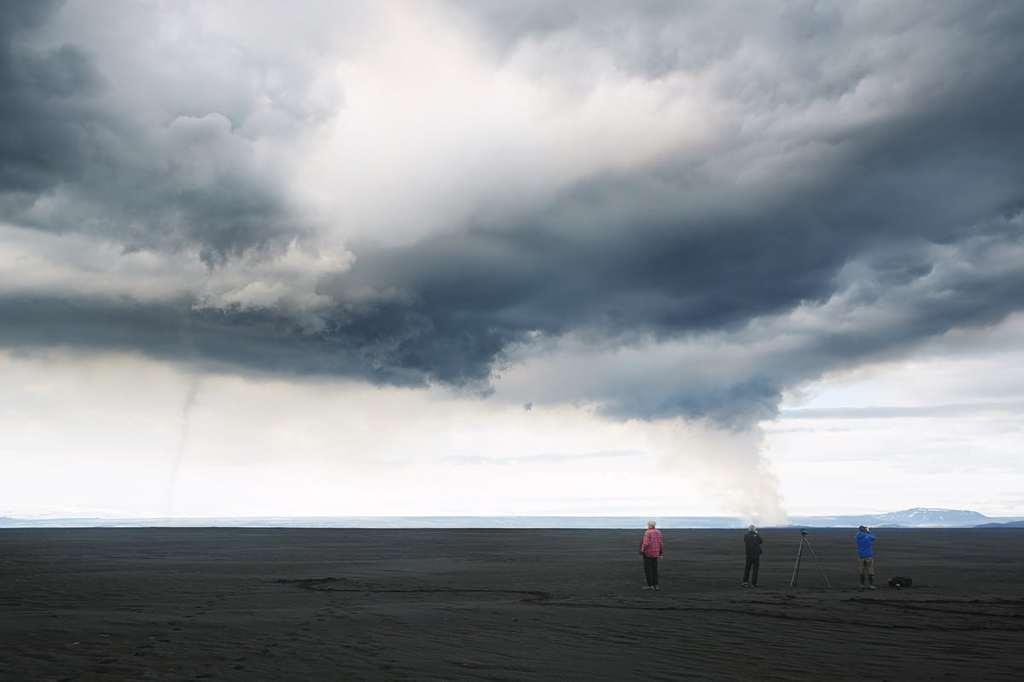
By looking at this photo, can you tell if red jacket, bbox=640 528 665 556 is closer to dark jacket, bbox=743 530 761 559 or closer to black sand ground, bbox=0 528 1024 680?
black sand ground, bbox=0 528 1024 680

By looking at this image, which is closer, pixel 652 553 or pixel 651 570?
pixel 652 553

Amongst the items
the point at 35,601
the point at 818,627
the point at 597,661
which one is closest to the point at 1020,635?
the point at 818,627

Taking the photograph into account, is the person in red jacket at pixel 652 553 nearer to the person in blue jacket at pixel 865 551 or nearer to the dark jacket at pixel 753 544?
the dark jacket at pixel 753 544

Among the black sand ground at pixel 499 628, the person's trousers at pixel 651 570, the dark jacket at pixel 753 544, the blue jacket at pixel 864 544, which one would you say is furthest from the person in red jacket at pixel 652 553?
the blue jacket at pixel 864 544

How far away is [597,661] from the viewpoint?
14938 millimetres

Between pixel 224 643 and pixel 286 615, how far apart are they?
5573 millimetres

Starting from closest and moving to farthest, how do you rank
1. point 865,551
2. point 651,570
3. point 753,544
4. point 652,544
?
point 652,544, point 651,570, point 865,551, point 753,544

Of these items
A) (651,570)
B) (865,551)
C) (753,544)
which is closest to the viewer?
(651,570)

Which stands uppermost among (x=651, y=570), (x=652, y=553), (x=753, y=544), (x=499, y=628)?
(x=753, y=544)

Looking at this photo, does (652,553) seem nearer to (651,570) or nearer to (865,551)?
(651,570)

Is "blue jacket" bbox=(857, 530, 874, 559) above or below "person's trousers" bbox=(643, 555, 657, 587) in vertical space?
above

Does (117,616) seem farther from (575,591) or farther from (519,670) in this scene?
(575,591)

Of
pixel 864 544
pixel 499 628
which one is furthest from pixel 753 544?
pixel 499 628

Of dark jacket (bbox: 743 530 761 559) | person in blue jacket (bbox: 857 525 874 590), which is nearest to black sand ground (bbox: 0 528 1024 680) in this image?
person in blue jacket (bbox: 857 525 874 590)
